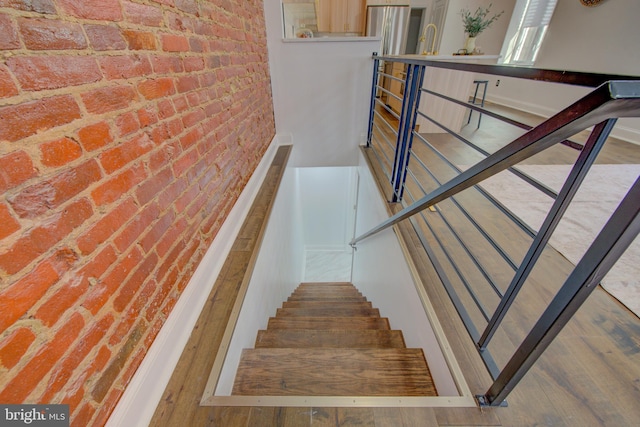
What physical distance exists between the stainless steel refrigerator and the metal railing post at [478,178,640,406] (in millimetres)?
5009

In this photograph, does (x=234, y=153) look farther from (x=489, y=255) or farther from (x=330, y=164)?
(x=330, y=164)

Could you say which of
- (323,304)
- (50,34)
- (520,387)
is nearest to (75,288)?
(50,34)

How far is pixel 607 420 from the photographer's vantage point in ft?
2.63

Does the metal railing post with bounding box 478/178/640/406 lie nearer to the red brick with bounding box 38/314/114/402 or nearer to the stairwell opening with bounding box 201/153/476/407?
the stairwell opening with bounding box 201/153/476/407

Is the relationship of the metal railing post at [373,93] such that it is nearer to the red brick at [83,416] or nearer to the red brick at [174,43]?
the red brick at [174,43]

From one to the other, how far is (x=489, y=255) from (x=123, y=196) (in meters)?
1.69

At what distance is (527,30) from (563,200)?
6474mm

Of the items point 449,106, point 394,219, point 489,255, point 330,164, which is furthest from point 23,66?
point 449,106

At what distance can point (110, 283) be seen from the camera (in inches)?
27.5

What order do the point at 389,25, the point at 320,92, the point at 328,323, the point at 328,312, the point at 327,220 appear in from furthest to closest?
the point at 327,220 < the point at 389,25 < the point at 320,92 < the point at 328,312 < the point at 328,323

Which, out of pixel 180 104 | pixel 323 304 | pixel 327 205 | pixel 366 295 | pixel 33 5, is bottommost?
pixel 327 205

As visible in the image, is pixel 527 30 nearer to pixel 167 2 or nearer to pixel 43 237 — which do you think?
pixel 167 2

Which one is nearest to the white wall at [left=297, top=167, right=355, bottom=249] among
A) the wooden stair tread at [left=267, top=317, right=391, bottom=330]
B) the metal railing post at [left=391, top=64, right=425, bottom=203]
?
the metal railing post at [left=391, top=64, right=425, bottom=203]

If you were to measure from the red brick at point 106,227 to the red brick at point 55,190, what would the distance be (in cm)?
10
